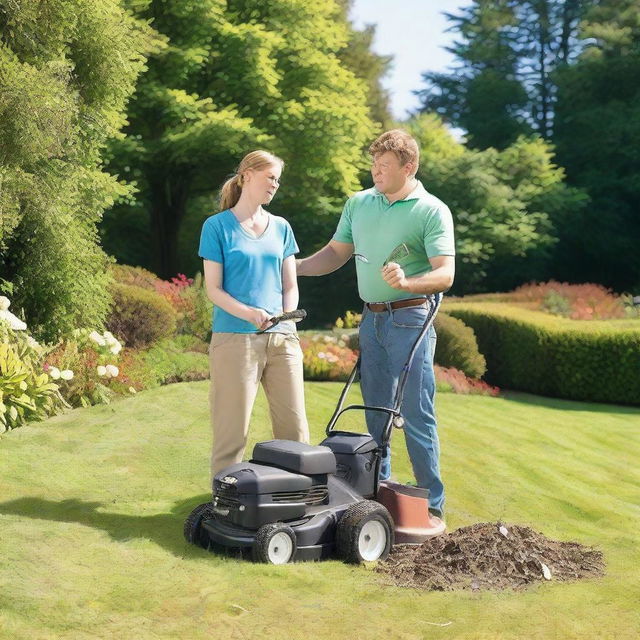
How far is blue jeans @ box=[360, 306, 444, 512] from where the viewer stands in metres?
6.01

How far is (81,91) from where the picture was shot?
11750 mm

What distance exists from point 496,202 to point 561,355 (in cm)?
985

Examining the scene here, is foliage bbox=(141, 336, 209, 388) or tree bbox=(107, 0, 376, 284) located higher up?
tree bbox=(107, 0, 376, 284)

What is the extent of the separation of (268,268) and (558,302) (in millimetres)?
13419

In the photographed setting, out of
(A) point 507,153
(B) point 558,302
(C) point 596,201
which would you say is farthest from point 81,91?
(C) point 596,201

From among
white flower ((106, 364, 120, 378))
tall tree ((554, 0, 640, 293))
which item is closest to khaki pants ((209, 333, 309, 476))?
white flower ((106, 364, 120, 378))

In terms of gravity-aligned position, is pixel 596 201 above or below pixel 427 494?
above

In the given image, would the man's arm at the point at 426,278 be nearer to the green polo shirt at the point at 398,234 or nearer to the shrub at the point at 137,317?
the green polo shirt at the point at 398,234

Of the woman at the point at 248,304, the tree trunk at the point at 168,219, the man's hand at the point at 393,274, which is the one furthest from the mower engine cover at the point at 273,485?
the tree trunk at the point at 168,219

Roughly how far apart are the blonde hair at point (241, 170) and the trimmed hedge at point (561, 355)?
10179 millimetres

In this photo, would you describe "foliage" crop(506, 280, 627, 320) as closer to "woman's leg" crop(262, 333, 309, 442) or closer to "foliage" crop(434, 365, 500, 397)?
"foliage" crop(434, 365, 500, 397)

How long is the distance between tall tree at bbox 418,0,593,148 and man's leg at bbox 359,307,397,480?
1156 inches

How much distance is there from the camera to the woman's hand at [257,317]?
569cm

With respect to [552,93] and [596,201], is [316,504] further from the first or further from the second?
[552,93]
